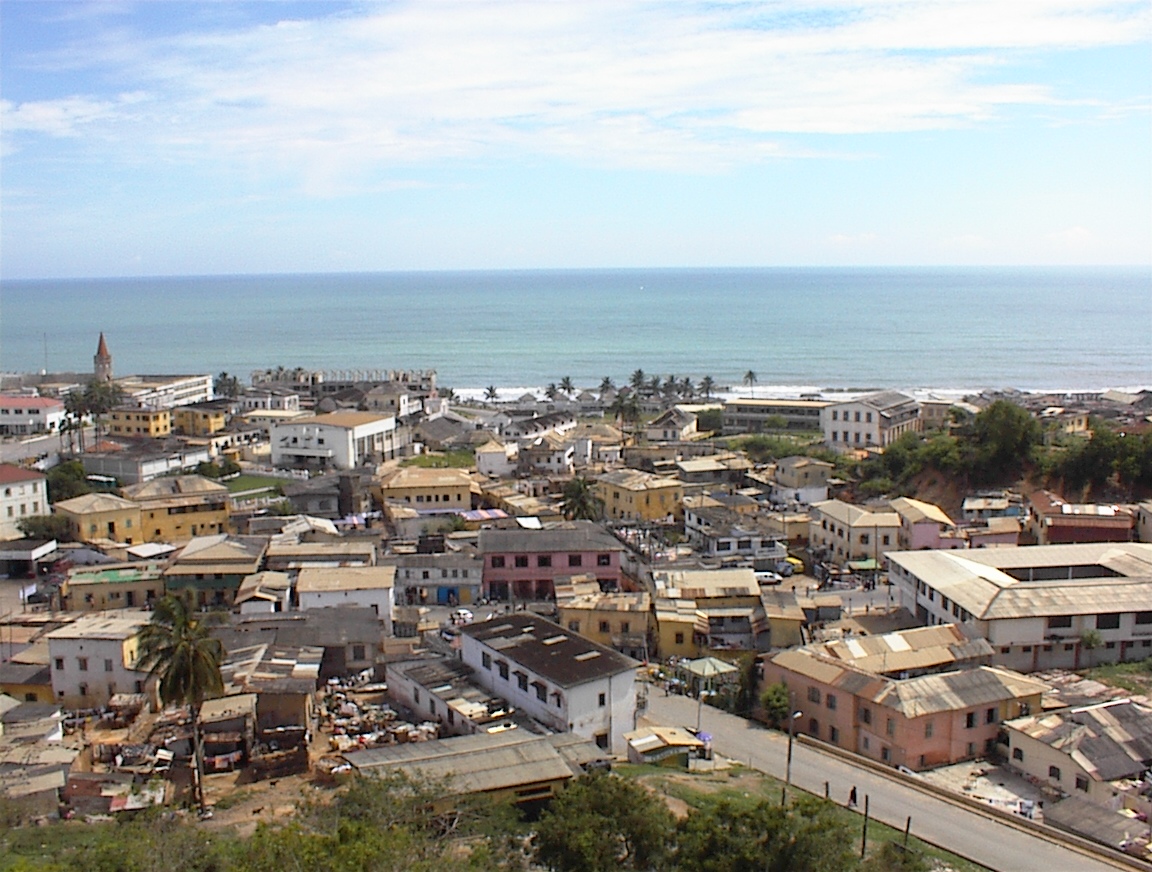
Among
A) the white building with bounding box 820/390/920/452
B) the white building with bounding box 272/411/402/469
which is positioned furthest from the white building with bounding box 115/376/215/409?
the white building with bounding box 820/390/920/452

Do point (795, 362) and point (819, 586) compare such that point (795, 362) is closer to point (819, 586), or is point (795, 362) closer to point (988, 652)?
point (819, 586)

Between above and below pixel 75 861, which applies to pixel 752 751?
below

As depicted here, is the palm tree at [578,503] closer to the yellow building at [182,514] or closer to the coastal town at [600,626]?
the coastal town at [600,626]

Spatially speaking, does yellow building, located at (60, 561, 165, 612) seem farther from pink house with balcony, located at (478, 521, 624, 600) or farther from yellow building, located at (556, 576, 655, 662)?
yellow building, located at (556, 576, 655, 662)

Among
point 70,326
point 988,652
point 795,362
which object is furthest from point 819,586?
point 70,326

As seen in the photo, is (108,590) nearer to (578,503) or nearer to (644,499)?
(578,503)

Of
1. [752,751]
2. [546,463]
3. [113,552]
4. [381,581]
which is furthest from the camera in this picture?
[546,463]

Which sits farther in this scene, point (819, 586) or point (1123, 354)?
point (1123, 354)
